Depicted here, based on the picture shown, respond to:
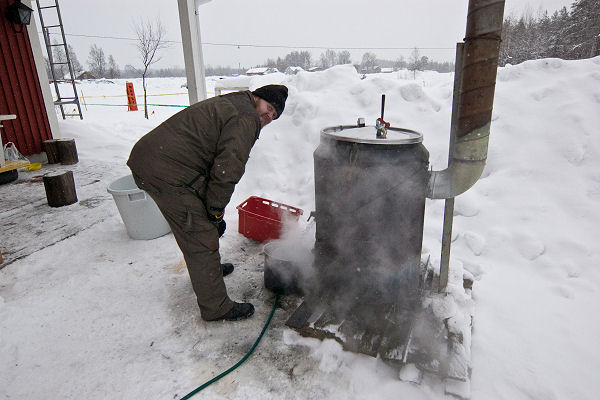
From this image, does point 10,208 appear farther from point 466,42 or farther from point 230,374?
point 466,42

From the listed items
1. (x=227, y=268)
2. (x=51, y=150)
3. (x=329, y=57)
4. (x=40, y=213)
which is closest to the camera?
(x=227, y=268)

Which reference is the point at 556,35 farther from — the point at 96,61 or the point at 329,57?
the point at 96,61

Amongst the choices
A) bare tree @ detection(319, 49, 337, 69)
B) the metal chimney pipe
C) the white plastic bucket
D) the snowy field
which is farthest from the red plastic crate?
bare tree @ detection(319, 49, 337, 69)

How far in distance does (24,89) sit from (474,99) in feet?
25.6

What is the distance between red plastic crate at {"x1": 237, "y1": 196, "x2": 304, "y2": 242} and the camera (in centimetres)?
344

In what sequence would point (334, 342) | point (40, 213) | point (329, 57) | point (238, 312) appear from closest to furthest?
point (334, 342), point (238, 312), point (40, 213), point (329, 57)

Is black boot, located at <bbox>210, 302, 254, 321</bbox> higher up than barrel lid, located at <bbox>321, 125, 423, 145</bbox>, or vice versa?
barrel lid, located at <bbox>321, 125, 423, 145</bbox>

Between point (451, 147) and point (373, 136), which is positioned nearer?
point (373, 136)

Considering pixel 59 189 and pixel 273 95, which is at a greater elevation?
pixel 273 95

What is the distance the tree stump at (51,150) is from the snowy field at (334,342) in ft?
12.2

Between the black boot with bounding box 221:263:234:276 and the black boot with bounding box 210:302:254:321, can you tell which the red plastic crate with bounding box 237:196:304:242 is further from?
the black boot with bounding box 210:302:254:321

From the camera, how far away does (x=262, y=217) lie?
3.41 m

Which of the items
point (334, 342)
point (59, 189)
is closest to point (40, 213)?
point (59, 189)

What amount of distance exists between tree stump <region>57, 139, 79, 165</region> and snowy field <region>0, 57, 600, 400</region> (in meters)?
3.51
